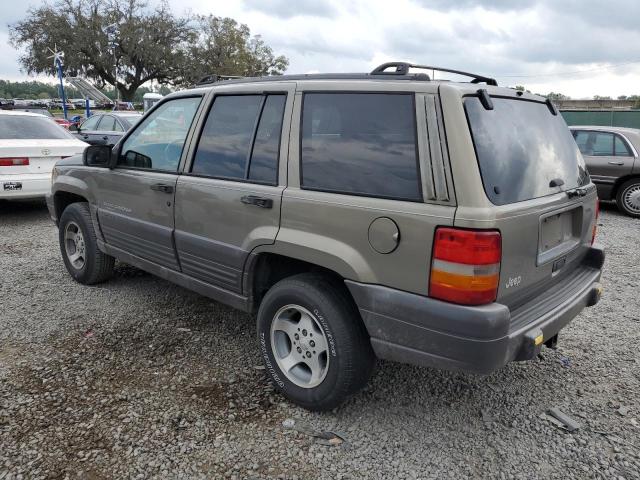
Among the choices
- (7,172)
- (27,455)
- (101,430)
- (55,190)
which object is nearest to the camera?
(27,455)

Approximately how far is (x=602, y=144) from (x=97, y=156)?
8772mm

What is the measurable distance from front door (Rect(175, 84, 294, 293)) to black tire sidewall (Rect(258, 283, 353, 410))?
1.07 ft

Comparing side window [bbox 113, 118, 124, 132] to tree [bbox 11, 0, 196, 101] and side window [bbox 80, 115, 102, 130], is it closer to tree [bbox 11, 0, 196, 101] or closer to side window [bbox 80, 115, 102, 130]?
side window [bbox 80, 115, 102, 130]

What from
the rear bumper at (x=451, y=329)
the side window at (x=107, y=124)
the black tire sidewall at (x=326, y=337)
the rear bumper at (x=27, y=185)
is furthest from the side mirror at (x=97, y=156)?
the side window at (x=107, y=124)

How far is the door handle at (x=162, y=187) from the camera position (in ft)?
11.6

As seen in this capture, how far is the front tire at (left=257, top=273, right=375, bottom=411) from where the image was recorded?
8.75 feet

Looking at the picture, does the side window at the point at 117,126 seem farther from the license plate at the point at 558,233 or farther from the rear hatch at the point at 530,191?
the license plate at the point at 558,233

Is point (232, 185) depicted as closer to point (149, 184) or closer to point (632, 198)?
point (149, 184)

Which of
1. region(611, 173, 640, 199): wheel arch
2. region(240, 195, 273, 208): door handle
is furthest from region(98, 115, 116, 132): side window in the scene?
region(611, 173, 640, 199): wheel arch

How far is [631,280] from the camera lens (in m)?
5.33

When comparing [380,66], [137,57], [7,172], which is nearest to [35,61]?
[137,57]

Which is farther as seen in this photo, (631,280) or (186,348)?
(631,280)

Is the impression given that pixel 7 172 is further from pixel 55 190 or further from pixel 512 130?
pixel 512 130

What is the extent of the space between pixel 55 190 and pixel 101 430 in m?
3.03
